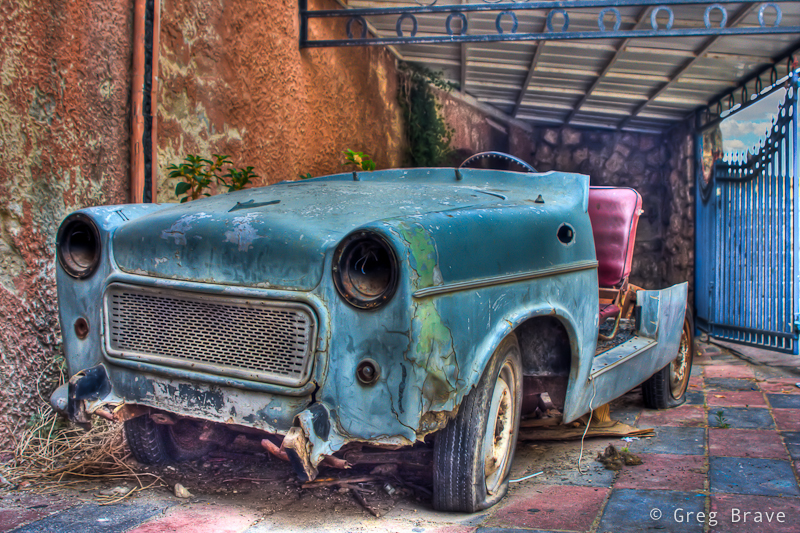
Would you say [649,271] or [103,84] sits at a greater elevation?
[103,84]

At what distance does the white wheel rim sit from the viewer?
237 cm

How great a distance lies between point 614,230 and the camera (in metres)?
3.85

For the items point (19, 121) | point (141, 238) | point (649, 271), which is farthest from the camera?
point (649, 271)

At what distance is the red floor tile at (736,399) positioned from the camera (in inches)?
165

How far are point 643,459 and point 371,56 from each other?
5725 mm

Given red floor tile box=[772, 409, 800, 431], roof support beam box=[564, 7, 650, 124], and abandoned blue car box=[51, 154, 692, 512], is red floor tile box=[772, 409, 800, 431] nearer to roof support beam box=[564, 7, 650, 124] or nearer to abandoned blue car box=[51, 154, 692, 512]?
abandoned blue car box=[51, 154, 692, 512]

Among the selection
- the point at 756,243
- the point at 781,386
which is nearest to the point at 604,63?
the point at 756,243

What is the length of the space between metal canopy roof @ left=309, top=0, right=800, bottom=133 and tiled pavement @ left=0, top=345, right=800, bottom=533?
3.12 m

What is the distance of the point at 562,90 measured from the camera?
8562 millimetres

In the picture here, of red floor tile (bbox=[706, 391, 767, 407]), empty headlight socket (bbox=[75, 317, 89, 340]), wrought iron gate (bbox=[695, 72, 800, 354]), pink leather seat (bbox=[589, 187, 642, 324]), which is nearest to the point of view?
empty headlight socket (bbox=[75, 317, 89, 340])

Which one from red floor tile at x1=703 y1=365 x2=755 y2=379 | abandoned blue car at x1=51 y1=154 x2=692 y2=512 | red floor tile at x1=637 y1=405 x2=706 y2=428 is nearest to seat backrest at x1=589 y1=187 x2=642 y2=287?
red floor tile at x1=637 y1=405 x2=706 y2=428

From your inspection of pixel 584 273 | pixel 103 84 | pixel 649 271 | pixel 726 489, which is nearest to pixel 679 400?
pixel 726 489

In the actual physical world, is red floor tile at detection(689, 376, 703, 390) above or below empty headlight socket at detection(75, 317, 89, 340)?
below

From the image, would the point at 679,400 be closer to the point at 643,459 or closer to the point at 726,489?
the point at 643,459
